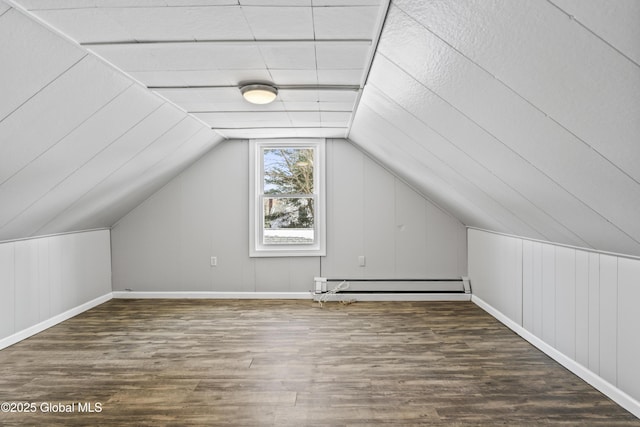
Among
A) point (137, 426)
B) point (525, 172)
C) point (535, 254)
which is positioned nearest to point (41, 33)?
point (137, 426)

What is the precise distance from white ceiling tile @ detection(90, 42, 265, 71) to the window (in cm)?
238

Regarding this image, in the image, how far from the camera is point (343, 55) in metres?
2.12

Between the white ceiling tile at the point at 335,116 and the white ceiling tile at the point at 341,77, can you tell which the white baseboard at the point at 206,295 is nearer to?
the white ceiling tile at the point at 335,116

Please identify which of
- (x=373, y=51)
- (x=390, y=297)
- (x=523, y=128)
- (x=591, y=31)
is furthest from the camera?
(x=390, y=297)

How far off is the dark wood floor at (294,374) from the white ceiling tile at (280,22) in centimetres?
204

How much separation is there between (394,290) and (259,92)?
2.99 m

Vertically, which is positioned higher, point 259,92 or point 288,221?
point 259,92

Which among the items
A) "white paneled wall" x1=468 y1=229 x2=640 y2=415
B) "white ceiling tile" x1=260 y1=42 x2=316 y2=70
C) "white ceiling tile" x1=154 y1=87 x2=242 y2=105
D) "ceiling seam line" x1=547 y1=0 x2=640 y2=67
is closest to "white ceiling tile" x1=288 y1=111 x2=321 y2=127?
"white ceiling tile" x1=154 y1=87 x2=242 y2=105

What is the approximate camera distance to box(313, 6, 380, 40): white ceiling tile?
1625 mm

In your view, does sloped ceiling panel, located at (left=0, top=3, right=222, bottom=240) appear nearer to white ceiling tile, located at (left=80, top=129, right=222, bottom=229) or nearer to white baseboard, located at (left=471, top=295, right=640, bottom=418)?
white ceiling tile, located at (left=80, top=129, right=222, bottom=229)

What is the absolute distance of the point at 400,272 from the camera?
458 cm

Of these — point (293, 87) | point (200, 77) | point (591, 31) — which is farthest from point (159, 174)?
point (591, 31)

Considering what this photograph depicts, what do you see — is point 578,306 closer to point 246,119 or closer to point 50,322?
point 246,119

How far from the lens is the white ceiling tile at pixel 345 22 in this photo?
162 cm
